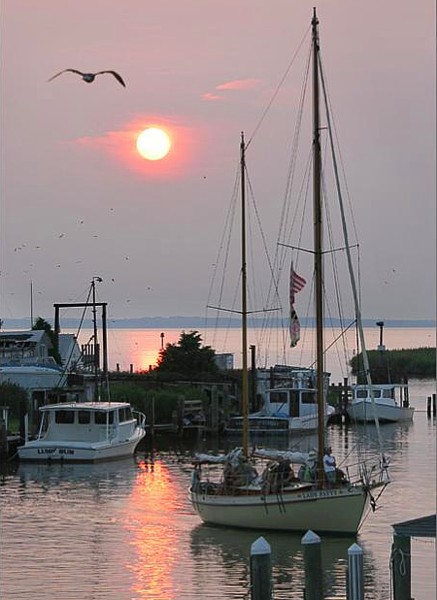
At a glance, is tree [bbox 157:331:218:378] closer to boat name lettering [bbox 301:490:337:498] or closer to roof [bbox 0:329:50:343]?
roof [bbox 0:329:50:343]

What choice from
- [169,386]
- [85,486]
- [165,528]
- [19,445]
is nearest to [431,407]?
[169,386]

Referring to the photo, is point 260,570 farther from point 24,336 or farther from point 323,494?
point 24,336

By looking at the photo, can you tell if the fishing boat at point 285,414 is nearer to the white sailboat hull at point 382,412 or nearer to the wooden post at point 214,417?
the wooden post at point 214,417

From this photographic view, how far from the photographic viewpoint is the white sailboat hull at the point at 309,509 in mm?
34594

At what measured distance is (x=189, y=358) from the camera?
85000mm

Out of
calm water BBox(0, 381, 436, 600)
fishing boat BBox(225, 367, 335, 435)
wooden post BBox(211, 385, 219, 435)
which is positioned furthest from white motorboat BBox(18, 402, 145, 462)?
fishing boat BBox(225, 367, 335, 435)

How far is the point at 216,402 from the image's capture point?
70.0 meters

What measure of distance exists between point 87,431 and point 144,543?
23057 millimetres

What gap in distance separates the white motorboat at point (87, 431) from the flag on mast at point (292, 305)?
1589cm

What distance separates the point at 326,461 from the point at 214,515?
3.60 m

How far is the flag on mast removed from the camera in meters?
40.9

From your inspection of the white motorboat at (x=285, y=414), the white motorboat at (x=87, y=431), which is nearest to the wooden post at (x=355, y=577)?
the white motorboat at (x=87, y=431)

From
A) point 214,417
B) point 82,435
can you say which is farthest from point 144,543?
point 214,417

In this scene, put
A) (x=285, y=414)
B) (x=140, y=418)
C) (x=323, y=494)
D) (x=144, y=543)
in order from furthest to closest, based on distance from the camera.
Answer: (x=285, y=414) → (x=140, y=418) → (x=323, y=494) → (x=144, y=543)
